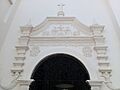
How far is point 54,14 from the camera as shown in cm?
489

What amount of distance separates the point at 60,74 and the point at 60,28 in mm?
980

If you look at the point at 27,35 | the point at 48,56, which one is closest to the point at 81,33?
the point at 48,56

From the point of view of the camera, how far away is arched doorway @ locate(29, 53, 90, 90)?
4270mm

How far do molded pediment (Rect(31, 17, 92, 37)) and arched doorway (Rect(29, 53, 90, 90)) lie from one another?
49 cm

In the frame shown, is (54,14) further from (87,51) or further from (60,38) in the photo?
(87,51)

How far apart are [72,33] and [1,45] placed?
148cm

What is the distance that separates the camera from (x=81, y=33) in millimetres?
4609

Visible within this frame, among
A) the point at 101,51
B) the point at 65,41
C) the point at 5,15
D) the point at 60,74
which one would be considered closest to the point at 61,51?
the point at 65,41

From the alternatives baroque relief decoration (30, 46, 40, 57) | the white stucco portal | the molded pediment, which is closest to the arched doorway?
the white stucco portal

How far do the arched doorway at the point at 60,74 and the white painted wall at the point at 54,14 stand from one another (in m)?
0.57

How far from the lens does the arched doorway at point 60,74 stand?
14.0ft

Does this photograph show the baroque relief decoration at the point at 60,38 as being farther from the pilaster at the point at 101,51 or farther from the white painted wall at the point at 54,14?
the white painted wall at the point at 54,14

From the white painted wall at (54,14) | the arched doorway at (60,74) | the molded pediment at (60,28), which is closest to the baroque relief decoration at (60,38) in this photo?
the molded pediment at (60,28)

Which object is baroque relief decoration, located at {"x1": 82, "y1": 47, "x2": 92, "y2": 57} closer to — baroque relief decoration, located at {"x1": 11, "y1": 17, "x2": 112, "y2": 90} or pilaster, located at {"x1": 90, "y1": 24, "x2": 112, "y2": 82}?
baroque relief decoration, located at {"x1": 11, "y1": 17, "x2": 112, "y2": 90}
